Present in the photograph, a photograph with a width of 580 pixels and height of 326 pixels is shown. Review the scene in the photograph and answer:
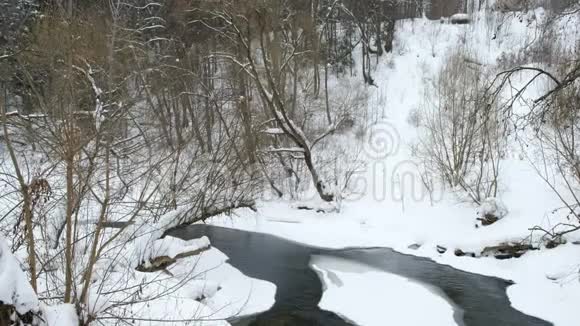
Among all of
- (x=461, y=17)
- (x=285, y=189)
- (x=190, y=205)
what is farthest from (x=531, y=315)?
(x=461, y=17)

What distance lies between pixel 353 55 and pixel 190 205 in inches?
788

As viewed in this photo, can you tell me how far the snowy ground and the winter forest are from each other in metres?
0.08

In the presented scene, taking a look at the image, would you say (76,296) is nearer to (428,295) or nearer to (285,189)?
(428,295)

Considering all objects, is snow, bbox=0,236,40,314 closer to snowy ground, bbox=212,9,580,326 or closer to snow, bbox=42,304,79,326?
snow, bbox=42,304,79,326

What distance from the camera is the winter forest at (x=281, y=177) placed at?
20.1ft

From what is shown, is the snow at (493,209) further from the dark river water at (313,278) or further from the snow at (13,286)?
Result: the snow at (13,286)

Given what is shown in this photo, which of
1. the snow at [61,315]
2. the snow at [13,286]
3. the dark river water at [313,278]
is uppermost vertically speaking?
the snow at [13,286]

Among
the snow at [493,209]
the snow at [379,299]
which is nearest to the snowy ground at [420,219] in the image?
the snow at [379,299]

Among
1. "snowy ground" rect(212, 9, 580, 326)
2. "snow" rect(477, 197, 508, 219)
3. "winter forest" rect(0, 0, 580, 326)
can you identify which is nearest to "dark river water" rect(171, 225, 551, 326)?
"winter forest" rect(0, 0, 580, 326)

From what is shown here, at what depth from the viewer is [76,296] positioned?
549cm

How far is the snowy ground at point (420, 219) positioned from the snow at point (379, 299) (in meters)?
0.05

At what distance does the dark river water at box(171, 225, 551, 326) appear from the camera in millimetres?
9961

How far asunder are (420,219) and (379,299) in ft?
20.9

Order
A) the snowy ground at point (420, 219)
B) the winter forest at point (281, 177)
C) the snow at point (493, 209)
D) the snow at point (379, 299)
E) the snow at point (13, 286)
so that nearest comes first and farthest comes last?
the snow at point (13, 286), the winter forest at point (281, 177), the snow at point (379, 299), the snowy ground at point (420, 219), the snow at point (493, 209)
